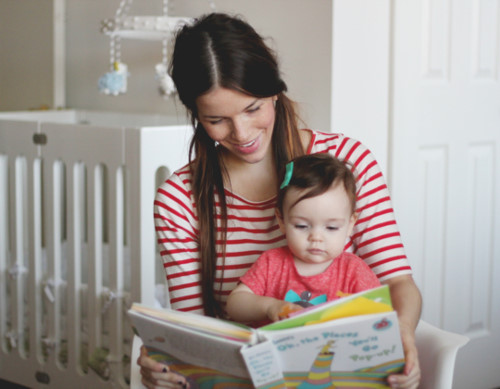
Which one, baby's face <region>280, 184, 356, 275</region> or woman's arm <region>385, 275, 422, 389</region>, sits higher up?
baby's face <region>280, 184, 356, 275</region>

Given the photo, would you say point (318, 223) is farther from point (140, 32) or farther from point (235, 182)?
point (140, 32)

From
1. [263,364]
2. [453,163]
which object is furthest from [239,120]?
[453,163]

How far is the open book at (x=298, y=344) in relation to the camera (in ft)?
3.20

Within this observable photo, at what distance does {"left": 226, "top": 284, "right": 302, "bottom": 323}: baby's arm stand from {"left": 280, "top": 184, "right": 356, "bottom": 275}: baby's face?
0.34ft

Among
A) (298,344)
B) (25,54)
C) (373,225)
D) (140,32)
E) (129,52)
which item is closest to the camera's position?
(298,344)

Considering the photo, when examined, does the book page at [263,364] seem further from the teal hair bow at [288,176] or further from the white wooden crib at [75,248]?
the white wooden crib at [75,248]

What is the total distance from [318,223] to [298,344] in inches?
11.2

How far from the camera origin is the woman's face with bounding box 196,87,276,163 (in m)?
1.26

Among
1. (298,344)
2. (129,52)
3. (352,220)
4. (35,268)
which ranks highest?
(129,52)

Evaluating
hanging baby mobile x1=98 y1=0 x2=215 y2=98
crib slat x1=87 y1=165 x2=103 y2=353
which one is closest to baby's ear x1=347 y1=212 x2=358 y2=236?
crib slat x1=87 y1=165 x2=103 y2=353

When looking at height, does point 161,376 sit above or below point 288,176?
below

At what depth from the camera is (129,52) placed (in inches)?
117

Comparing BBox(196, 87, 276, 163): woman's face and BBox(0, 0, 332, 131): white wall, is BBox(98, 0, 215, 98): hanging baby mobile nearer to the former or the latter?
BBox(0, 0, 332, 131): white wall

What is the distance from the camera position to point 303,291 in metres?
1.23
